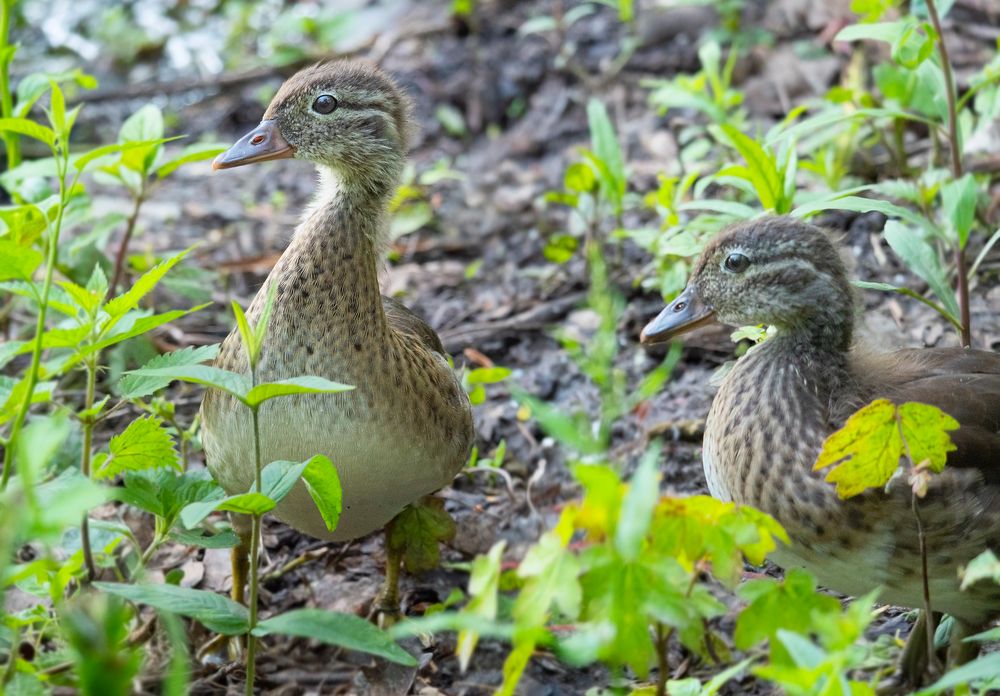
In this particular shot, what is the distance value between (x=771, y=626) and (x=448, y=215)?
4820 millimetres

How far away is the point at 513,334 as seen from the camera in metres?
5.50

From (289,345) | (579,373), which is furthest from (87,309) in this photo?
(579,373)

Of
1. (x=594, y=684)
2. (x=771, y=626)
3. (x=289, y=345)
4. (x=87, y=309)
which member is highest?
(x=87, y=309)

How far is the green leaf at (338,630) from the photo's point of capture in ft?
8.08

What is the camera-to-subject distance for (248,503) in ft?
8.37

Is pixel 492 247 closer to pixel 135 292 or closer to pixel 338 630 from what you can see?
pixel 135 292

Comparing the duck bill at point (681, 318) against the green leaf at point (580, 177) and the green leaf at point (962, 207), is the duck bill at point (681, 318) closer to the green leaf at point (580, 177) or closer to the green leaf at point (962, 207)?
the green leaf at point (962, 207)

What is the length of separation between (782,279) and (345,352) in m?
1.25

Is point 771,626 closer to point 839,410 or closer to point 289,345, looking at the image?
point 839,410

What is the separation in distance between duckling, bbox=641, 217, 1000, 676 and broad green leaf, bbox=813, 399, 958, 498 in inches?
13.3

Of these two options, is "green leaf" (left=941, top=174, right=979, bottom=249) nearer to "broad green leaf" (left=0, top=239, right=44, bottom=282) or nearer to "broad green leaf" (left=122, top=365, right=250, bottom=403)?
"broad green leaf" (left=122, top=365, right=250, bottom=403)

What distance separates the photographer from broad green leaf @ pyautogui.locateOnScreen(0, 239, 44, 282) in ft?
8.20

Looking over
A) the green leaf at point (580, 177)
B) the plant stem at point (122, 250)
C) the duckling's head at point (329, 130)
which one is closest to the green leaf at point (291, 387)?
the duckling's head at point (329, 130)

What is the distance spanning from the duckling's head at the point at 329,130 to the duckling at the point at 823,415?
1.12 metres
